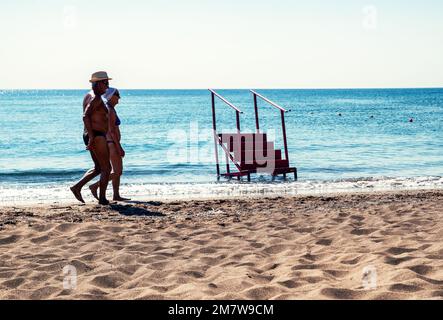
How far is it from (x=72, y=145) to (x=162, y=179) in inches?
481

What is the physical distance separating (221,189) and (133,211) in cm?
364

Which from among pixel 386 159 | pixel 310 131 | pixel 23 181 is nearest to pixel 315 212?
pixel 23 181

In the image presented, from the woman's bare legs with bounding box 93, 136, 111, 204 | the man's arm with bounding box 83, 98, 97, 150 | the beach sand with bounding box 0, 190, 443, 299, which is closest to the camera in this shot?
the beach sand with bounding box 0, 190, 443, 299

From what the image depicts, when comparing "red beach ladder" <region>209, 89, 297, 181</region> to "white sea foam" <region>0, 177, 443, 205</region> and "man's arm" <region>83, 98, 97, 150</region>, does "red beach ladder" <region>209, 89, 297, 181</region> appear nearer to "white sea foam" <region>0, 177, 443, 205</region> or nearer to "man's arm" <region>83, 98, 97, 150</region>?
"white sea foam" <region>0, 177, 443, 205</region>

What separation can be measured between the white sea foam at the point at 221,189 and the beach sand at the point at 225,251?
1.87 meters

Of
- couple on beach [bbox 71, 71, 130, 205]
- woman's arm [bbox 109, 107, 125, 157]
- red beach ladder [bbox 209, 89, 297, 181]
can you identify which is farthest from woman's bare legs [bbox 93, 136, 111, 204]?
red beach ladder [bbox 209, 89, 297, 181]

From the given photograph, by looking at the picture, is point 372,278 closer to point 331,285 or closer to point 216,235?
point 331,285

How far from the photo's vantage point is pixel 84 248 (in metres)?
5.78

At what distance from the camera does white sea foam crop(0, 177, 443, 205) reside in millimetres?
10438

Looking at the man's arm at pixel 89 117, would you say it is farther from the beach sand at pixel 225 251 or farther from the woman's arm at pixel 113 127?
the beach sand at pixel 225 251

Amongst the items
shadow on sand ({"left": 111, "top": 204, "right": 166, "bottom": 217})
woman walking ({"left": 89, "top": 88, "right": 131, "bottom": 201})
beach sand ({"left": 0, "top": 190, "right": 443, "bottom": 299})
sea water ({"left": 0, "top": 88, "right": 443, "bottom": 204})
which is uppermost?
woman walking ({"left": 89, "top": 88, "right": 131, "bottom": 201})

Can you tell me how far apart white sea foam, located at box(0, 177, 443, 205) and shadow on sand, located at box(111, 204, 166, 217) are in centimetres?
141

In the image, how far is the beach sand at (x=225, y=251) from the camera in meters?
4.34

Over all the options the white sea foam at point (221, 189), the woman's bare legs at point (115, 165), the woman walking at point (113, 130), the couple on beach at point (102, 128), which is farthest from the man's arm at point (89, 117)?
the white sea foam at point (221, 189)
